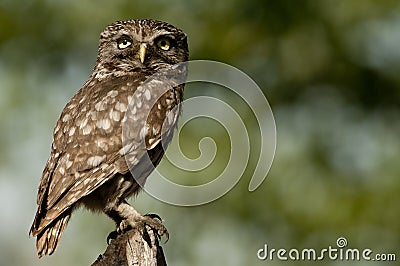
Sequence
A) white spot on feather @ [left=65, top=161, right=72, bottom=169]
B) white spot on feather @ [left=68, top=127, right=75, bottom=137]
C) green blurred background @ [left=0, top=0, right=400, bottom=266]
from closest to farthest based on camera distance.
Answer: white spot on feather @ [left=65, top=161, right=72, bottom=169] < white spot on feather @ [left=68, top=127, right=75, bottom=137] < green blurred background @ [left=0, top=0, right=400, bottom=266]

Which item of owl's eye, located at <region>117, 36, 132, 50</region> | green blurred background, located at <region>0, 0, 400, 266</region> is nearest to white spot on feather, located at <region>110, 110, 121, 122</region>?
owl's eye, located at <region>117, 36, 132, 50</region>

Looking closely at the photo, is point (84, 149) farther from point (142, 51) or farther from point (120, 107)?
point (142, 51)

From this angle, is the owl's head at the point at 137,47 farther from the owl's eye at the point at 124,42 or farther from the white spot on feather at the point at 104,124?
the white spot on feather at the point at 104,124

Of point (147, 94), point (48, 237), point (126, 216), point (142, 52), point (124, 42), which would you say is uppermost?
point (124, 42)

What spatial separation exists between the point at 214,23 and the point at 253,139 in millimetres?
1446

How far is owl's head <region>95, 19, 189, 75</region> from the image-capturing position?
644 cm

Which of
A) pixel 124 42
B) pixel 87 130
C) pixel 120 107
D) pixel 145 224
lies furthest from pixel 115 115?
pixel 145 224

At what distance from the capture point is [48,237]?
563 centimetres

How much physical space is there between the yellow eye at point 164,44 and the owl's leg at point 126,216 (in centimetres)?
89

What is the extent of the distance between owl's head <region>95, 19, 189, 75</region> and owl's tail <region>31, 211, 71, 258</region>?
1.12 meters

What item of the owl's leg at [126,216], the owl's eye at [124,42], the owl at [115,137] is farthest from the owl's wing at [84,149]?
the owl's eye at [124,42]

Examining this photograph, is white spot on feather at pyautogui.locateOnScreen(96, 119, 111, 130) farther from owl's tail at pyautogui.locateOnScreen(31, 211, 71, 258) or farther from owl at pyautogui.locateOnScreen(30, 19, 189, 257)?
owl's tail at pyautogui.locateOnScreen(31, 211, 71, 258)

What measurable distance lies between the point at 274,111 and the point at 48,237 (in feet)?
16.5

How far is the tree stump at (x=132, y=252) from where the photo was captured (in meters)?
5.11
